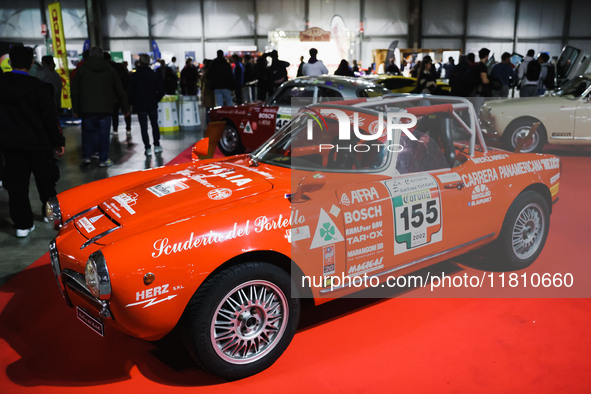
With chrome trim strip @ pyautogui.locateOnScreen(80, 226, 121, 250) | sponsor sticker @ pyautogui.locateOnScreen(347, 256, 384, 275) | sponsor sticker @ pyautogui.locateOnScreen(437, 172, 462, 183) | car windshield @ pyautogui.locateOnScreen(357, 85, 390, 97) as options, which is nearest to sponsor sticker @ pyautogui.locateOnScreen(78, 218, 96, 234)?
chrome trim strip @ pyautogui.locateOnScreen(80, 226, 121, 250)

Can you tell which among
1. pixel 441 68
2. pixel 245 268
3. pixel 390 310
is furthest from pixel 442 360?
pixel 441 68

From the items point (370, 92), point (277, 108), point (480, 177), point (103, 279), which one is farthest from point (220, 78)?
point (103, 279)

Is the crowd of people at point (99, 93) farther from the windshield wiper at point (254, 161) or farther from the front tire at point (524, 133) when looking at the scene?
the windshield wiper at point (254, 161)

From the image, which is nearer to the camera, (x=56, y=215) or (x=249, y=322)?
(x=249, y=322)

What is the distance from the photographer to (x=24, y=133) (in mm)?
5035

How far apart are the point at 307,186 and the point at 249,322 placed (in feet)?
2.68

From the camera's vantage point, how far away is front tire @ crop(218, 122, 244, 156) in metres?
9.04

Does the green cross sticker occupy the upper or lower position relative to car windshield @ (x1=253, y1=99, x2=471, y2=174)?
lower

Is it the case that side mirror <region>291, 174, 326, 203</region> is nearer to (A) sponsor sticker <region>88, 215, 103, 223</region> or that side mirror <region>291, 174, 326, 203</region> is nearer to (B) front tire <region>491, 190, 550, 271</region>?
(A) sponsor sticker <region>88, 215, 103, 223</region>

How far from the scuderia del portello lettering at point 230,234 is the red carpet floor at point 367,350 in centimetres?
81

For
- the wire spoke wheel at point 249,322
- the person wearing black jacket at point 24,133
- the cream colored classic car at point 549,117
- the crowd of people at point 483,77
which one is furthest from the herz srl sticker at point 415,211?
the crowd of people at point 483,77

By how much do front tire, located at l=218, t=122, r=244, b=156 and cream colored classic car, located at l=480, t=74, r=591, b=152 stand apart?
14.6 ft

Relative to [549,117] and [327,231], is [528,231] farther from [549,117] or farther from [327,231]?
[549,117]

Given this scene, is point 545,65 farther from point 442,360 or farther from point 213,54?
point 213,54
